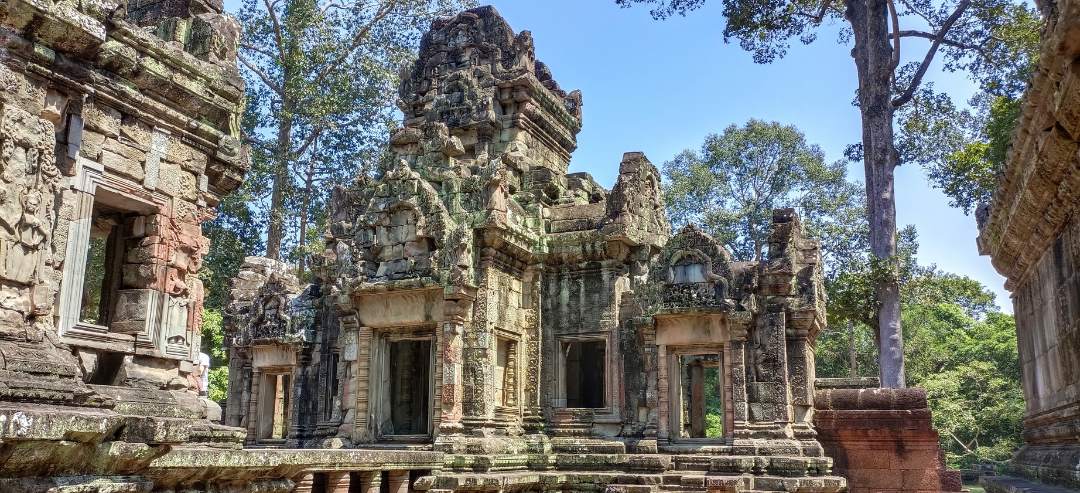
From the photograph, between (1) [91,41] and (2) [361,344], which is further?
(2) [361,344]

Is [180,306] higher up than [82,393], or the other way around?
[180,306]

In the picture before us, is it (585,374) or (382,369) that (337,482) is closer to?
(382,369)

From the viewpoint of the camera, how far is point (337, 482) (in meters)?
8.43

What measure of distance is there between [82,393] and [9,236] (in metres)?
1.14

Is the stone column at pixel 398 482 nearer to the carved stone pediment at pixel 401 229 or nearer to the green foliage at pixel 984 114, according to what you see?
the carved stone pediment at pixel 401 229

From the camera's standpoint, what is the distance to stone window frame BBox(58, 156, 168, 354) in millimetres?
6410

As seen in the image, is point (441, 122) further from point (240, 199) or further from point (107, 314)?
point (240, 199)

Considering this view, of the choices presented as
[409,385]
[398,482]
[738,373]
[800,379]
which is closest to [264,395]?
[409,385]

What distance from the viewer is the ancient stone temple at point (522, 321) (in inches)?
474

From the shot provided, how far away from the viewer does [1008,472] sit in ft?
27.3

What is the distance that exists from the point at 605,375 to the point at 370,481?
5.24m

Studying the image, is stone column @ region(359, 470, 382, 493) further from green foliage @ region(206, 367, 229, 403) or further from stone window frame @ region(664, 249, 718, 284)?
green foliage @ region(206, 367, 229, 403)

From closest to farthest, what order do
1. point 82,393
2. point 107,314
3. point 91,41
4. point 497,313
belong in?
point 82,393
point 91,41
point 107,314
point 497,313

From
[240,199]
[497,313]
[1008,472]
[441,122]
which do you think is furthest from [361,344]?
[240,199]
